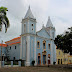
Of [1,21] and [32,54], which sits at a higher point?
[1,21]

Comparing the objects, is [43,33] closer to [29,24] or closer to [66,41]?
[29,24]

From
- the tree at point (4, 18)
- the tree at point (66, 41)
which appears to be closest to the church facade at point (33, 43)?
the tree at point (66, 41)

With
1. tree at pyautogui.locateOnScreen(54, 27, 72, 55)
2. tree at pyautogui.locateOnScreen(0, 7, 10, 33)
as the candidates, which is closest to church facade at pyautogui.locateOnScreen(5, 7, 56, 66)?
tree at pyautogui.locateOnScreen(54, 27, 72, 55)

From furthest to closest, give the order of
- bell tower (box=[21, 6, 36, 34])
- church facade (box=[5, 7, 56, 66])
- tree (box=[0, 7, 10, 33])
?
bell tower (box=[21, 6, 36, 34])
church facade (box=[5, 7, 56, 66])
tree (box=[0, 7, 10, 33])

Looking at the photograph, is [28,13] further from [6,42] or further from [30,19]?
[6,42]

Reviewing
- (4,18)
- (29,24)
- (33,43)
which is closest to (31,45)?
(33,43)

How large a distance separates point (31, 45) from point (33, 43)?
959mm

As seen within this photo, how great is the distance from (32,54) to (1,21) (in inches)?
769

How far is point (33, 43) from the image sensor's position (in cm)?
3603

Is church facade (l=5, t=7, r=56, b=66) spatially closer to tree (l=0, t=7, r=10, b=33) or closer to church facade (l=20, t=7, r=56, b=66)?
church facade (l=20, t=7, r=56, b=66)

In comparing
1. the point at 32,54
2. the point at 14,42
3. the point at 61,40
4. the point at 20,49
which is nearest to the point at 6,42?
the point at 14,42

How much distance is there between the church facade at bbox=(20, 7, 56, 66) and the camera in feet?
114

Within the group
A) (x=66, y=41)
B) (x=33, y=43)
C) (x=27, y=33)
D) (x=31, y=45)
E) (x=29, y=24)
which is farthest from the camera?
(x=33, y=43)

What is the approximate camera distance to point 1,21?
17297 mm
